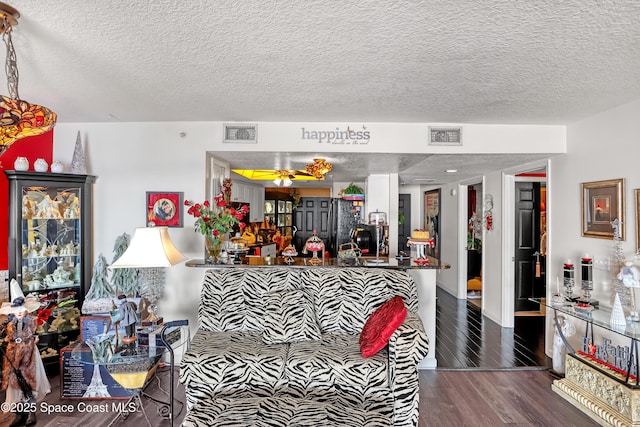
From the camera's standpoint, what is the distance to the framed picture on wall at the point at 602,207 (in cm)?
306

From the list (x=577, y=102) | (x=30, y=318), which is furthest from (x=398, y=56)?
(x=30, y=318)

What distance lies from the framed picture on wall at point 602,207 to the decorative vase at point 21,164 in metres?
5.25

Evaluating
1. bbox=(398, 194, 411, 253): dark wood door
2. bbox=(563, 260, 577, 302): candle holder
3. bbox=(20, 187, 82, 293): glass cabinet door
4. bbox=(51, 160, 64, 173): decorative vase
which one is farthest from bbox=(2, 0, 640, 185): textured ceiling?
bbox=(398, 194, 411, 253): dark wood door

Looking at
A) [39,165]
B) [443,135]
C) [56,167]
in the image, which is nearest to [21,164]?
[39,165]

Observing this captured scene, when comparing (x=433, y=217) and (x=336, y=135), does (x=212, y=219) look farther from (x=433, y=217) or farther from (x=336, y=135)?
(x=433, y=217)

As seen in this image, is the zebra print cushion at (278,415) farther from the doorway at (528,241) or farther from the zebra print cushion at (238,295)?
the doorway at (528,241)

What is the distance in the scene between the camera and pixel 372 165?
4.89 m

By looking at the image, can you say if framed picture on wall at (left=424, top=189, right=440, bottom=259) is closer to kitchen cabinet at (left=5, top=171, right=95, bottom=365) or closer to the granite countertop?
the granite countertop

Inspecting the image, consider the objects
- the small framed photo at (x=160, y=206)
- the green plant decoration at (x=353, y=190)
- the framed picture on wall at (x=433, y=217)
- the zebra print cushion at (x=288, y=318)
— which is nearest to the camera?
the zebra print cushion at (x=288, y=318)

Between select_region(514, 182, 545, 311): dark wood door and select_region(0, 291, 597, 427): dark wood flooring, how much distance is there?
1080mm

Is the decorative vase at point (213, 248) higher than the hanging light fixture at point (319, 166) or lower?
lower

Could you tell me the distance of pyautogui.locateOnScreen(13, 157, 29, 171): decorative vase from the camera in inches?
129

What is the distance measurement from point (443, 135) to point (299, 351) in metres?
2.62

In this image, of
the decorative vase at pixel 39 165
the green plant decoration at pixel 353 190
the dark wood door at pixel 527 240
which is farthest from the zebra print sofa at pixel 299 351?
the green plant decoration at pixel 353 190
